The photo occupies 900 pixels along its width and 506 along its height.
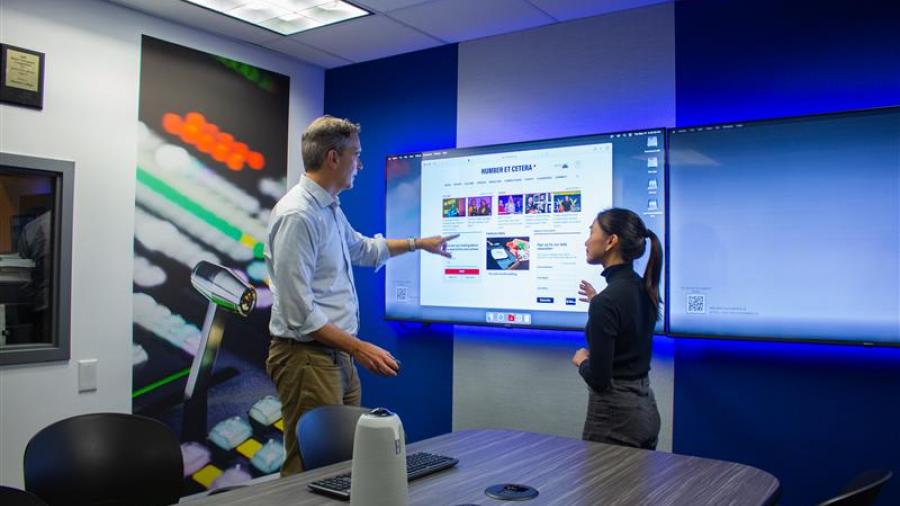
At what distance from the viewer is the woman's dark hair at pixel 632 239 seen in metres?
2.59

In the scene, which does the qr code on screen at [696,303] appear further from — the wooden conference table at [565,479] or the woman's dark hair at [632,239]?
the wooden conference table at [565,479]

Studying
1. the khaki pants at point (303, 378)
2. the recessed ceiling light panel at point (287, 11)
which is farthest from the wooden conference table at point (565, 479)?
the recessed ceiling light panel at point (287, 11)

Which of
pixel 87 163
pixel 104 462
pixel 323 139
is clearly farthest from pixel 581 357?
pixel 87 163

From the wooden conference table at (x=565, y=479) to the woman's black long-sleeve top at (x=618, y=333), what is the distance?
0.99ft

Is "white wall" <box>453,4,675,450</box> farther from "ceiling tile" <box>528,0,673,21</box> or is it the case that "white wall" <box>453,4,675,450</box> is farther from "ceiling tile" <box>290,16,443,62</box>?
"ceiling tile" <box>290,16,443,62</box>

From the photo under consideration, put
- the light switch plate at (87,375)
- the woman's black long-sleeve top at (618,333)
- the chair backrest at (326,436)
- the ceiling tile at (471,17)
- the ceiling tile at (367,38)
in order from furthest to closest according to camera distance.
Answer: the ceiling tile at (367,38) → the ceiling tile at (471,17) → the light switch plate at (87,375) → the woman's black long-sleeve top at (618,333) → the chair backrest at (326,436)

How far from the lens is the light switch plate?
3.36 metres

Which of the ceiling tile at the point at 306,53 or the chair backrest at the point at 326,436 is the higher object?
the ceiling tile at the point at 306,53

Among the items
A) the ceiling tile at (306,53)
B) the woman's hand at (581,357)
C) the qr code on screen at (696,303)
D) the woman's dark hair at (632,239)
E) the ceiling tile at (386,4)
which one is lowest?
the woman's hand at (581,357)

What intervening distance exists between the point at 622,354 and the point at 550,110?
172 cm

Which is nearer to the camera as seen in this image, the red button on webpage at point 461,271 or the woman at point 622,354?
the woman at point 622,354

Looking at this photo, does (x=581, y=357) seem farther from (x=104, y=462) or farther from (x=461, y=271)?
(x=104, y=462)

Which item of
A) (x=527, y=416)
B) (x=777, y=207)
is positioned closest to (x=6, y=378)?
(x=527, y=416)

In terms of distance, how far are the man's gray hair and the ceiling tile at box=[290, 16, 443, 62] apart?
1.13 m
